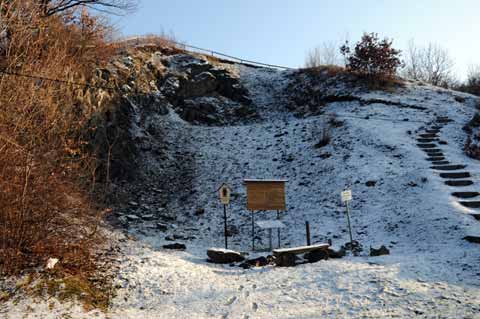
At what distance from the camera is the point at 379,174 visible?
1207cm

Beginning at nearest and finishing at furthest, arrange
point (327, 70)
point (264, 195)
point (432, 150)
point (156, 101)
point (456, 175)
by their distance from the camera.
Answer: point (264, 195)
point (456, 175)
point (432, 150)
point (156, 101)
point (327, 70)

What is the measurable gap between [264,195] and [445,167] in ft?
21.8

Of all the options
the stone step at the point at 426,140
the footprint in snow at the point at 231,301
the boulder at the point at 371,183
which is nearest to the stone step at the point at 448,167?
the boulder at the point at 371,183

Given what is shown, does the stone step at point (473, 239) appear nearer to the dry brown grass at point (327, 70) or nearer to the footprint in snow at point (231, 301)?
the footprint in snow at point (231, 301)

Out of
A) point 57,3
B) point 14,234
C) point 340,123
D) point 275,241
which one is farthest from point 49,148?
point 340,123

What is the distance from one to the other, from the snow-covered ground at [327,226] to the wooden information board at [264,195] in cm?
109

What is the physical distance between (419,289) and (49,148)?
7.23m

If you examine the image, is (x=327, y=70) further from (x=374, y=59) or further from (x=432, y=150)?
(x=432, y=150)

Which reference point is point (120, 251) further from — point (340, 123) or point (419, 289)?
point (340, 123)

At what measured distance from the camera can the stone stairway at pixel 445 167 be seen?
30.6 ft

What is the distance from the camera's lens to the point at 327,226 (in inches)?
407

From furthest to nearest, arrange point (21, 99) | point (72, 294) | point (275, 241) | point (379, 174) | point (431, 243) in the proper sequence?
point (379, 174)
point (275, 241)
point (431, 243)
point (21, 99)
point (72, 294)

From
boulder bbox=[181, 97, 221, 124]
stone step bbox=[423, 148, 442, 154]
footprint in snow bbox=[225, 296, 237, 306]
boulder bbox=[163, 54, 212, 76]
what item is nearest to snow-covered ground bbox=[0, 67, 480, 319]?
footprint in snow bbox=[225, 296, 237, 306]

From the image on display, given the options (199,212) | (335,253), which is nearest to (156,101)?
(199,212)
